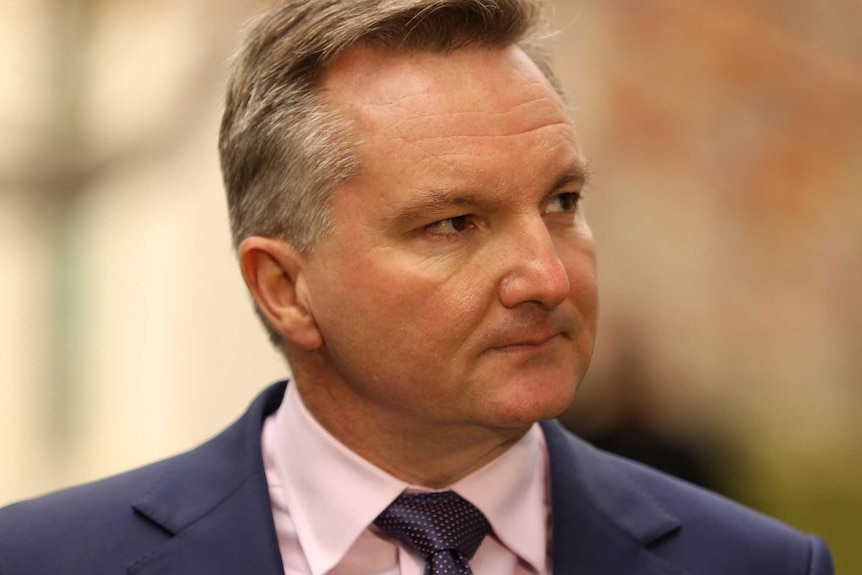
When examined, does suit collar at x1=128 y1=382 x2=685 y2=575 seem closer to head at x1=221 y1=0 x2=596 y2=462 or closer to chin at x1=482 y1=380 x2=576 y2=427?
head at x1=221 y1=0 x2=596 y2=462

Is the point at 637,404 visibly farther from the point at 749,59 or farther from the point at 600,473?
the point at 600,473

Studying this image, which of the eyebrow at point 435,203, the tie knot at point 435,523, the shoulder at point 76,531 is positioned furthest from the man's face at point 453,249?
the shoulder at point 76,531

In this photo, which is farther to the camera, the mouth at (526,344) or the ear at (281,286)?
the ear at (281,286)

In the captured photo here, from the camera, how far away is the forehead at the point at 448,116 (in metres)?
2.30

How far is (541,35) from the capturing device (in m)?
2.64

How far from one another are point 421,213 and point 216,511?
0.73 meters

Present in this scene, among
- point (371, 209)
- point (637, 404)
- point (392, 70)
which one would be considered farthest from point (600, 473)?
point (637, 404)

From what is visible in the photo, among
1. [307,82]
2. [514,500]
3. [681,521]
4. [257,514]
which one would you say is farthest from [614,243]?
[257,514]

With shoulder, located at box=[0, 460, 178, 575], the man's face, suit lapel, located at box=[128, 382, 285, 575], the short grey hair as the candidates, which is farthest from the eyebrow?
shoulder, located at box=[0, 460, 178, 575]

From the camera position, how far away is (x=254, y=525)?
2447 millimetres

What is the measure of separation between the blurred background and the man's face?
2119 mm

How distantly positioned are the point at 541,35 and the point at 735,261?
81.1 inches

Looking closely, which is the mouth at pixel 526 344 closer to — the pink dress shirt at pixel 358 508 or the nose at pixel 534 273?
the nose at pixel 534 273

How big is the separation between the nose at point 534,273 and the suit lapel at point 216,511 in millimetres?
665
